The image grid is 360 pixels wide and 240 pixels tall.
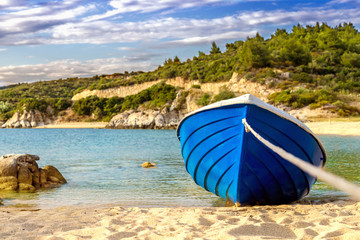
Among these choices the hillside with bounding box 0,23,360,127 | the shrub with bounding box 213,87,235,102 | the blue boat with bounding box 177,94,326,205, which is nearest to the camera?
the blue boat with bounding box 177,94,326,205

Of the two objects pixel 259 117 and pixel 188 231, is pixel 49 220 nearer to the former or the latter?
pixel 188 231

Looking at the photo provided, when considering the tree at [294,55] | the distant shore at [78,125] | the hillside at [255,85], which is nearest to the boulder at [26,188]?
the hillside at [255,85]

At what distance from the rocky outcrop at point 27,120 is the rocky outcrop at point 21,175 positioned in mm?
65464

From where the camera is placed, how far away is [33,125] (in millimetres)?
71625

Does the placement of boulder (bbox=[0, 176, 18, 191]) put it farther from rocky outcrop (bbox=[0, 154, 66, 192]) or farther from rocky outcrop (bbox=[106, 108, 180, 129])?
rocky outcrop (bbox=[106, 108, 180, 129])

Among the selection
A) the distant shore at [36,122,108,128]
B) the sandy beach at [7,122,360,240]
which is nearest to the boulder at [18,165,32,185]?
the sandy beach at [7,122,360,240]

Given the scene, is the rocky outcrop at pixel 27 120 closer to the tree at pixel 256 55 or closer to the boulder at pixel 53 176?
the tree at pixel 256 55

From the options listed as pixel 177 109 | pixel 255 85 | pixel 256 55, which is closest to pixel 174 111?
pixel 177 109

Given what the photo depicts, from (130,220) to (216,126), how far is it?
80.4 inches

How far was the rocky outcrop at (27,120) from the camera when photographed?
72062 mm

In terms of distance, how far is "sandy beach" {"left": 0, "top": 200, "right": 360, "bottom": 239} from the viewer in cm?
470

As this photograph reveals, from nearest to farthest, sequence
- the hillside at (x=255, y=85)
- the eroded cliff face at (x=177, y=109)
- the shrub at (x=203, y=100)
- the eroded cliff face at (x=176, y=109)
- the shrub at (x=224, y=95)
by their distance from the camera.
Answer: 1. the hillside at (x=255, y=85)
2. the shrub at (x=224, y=95)
3. the eroded cliff face at (x=177, y=109)
4. the eroded cliff face at (x=176, y=109)
5. the shrub at (x=203, y=100)

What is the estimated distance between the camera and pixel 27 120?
7219 cm

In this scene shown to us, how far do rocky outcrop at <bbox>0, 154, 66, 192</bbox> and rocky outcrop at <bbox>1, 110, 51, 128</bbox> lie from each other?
65.5 meters
